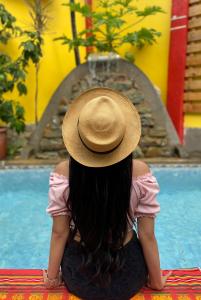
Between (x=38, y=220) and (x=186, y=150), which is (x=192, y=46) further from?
(x=38, y=220)

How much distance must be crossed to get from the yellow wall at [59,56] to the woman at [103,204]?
16.5ft

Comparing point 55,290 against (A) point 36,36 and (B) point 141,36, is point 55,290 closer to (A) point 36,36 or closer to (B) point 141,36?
(A) point 36,36

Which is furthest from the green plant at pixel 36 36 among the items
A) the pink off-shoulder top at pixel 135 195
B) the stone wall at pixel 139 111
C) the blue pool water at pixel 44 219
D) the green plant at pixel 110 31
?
the pink off-shoulder top at pixel 135 195

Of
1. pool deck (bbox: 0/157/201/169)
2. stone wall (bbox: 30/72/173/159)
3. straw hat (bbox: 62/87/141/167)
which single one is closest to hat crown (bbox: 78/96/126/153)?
straw hat (bbox: 62/87/141/167)

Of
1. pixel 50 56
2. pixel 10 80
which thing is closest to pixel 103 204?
pixel 10 80

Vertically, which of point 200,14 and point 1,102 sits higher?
point 200,14

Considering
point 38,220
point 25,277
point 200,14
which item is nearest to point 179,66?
point 200,14

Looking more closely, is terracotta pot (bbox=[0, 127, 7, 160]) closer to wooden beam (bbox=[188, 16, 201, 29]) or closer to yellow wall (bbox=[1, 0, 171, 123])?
yellow wall (bbox=[1, 0, 171, 123])

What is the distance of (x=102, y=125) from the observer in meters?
1.02

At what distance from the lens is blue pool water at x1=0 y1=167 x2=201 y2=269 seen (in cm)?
260

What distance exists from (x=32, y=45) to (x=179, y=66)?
2.43 meters

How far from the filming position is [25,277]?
1.40 metres

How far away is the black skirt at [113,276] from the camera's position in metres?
1.15

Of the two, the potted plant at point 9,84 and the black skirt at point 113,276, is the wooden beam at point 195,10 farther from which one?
the black skirt at point 113,276
